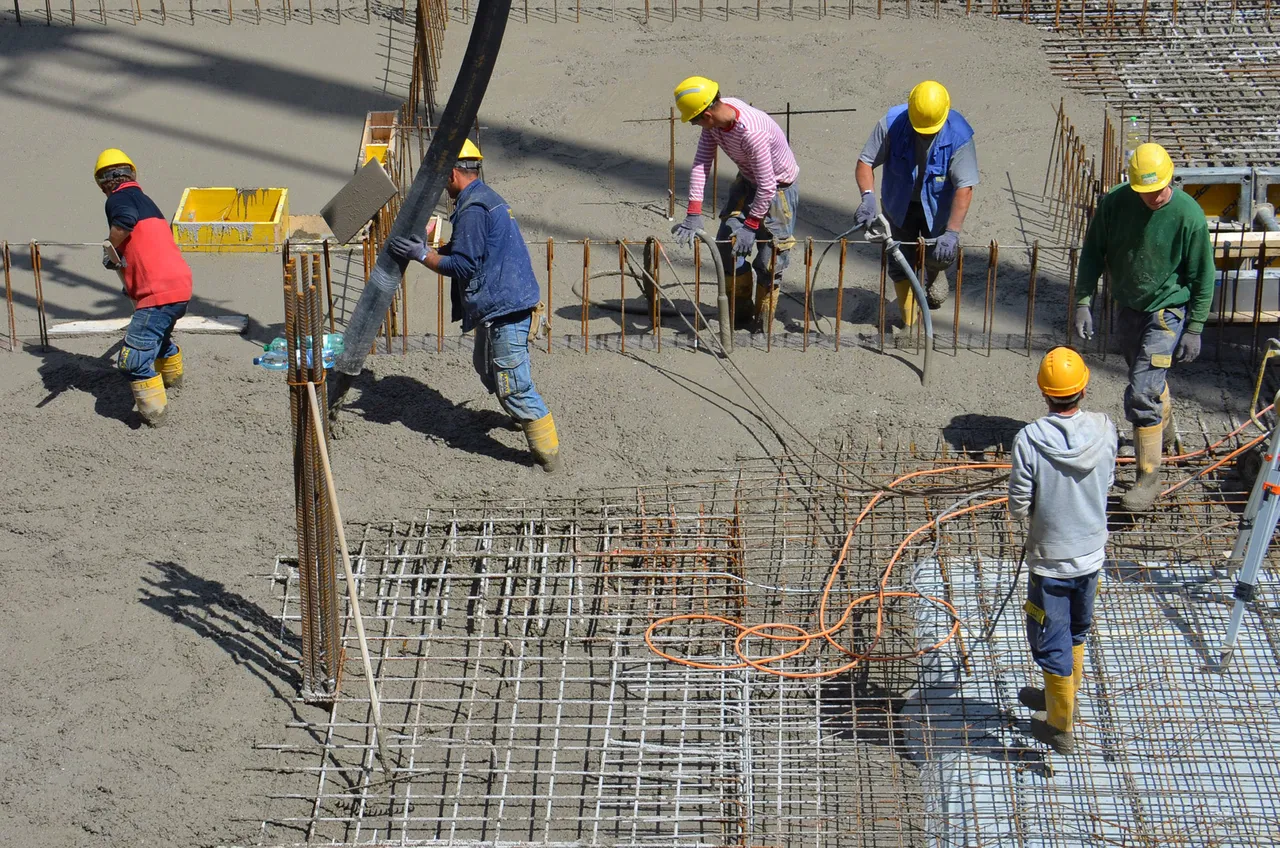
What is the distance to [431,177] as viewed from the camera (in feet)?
24.3

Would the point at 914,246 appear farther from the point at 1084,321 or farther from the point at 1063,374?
the point at 1063,374

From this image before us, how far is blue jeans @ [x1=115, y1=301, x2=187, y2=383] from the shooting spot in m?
8.11

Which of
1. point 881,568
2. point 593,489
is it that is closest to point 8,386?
point 593,489

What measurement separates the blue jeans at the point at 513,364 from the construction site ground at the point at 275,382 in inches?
15.6

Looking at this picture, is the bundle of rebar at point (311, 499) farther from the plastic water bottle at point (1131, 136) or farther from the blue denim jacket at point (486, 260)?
the plastic water bottle at point (1131, 136)

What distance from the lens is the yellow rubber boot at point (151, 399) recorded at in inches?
322

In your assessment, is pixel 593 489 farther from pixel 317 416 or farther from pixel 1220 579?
pixel 1220 579

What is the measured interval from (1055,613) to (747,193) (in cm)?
398

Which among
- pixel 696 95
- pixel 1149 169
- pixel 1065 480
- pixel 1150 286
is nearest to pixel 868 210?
pixel 696 95

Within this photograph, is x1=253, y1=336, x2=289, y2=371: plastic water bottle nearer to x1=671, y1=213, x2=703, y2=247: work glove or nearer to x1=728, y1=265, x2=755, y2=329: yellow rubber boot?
x1=671, y1=213, x2=703, y2=247: work glove

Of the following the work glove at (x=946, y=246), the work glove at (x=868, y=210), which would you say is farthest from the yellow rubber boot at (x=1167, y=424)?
the work glove at (x=868, y=210)

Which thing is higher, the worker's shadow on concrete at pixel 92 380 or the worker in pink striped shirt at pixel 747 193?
the worker in pink striped shirt at pixel 747 193

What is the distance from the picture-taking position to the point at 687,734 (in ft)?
20.8

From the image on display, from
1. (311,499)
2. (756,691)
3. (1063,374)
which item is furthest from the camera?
(756,691)
